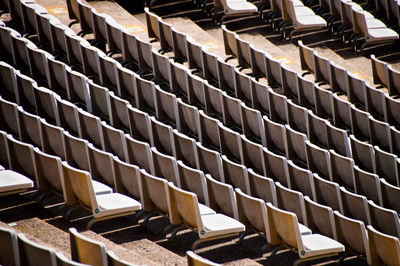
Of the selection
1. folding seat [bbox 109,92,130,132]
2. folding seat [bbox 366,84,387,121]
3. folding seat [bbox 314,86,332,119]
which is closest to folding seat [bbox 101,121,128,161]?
folding seat [bbox 109,92,130,132]

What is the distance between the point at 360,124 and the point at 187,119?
0.95m

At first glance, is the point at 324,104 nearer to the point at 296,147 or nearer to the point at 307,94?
the point at 307,94

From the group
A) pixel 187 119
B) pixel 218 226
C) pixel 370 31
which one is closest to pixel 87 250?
pixel 218 226

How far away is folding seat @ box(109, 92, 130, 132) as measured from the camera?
3193 mm

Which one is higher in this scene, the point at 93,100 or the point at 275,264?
the point at 93,100

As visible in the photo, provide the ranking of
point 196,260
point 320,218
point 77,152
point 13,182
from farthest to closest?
point 77,152
point 320,218
point 13,182
point 196,260

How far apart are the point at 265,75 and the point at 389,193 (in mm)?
1418

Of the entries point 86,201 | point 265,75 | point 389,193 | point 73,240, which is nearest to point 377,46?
point 265,75

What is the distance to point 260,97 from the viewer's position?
3.68 m

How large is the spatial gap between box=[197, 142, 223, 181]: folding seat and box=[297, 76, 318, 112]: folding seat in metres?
1.11

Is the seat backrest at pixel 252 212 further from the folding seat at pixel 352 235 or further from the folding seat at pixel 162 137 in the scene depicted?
the folding seat at pixel 162 137

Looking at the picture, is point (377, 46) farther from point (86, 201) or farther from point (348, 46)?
point (86, 201)

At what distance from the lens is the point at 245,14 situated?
5.14 metres

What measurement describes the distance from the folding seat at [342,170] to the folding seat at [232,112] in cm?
53
